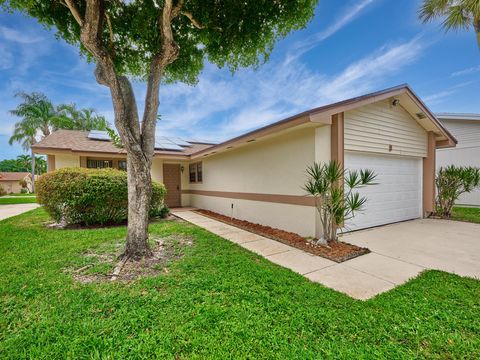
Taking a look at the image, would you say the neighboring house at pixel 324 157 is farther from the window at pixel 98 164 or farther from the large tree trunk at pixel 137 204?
the large tree trunk at pixel 137 204

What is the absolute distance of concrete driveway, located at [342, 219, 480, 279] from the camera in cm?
413

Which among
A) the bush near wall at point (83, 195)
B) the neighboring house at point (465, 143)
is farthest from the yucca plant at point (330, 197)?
the neighboring house at point (465, 143)

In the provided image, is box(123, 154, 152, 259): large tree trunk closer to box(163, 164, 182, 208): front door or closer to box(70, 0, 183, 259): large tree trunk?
box(70, 0, 183, 259): large tree trunk

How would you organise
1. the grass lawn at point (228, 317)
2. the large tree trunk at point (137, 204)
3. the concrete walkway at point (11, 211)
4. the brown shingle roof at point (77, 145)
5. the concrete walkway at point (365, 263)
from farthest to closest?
the concrete walkway at point (11, 211) < the brown shingle roof at point (77, 145) < the large tree trunk at point (137, 204) < the concrete walkway at point (365, 263) < the grass lawn at point (228, 317)

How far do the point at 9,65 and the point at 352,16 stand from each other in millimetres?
16459

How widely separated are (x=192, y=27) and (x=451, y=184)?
1077cm

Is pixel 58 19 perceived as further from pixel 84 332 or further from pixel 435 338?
pixel 435 338

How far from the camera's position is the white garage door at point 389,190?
668cm

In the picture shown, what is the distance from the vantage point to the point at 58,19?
16.5 ft

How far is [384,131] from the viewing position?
7.04 meters

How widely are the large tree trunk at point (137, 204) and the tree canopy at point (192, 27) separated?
2.87m

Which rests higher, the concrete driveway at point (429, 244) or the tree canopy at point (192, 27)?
the tree canopy at point (192, 27)

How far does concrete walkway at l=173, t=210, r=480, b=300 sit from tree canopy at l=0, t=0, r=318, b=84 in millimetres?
5186

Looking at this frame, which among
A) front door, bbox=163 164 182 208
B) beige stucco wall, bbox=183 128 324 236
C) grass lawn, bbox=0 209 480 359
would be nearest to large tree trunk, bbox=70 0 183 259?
grass lawn, bbox=0 209 480 359
